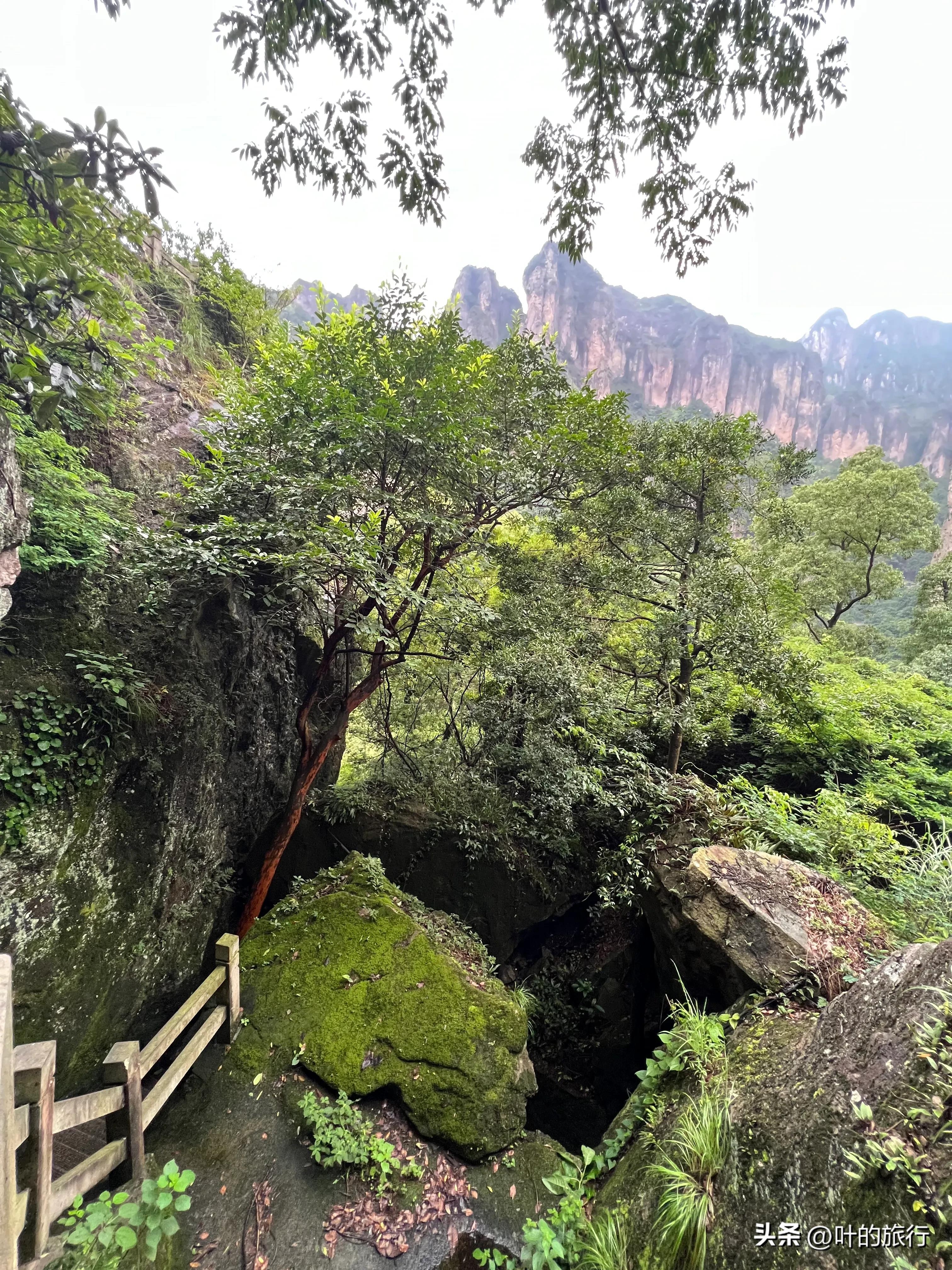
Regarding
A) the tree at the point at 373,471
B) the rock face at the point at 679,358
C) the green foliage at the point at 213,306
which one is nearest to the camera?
the tree at the point at 373,471

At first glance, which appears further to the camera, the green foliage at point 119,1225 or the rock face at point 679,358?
the rock face at point 679,358

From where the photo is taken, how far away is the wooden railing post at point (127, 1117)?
2648mm

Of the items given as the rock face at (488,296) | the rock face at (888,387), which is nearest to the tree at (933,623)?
the rock face at (888,387)

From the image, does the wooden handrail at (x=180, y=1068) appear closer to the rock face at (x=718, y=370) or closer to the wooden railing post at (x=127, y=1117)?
the wooden railing post at (x=127, y=1117)

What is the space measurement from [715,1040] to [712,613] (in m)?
4.01

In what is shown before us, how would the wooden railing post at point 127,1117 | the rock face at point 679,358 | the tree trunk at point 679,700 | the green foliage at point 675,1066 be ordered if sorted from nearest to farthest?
the wooden railing post at point 127,1117 → the green foliage at point 675,1066 → the tree trunk at point 679,700 → the rock face at point 679,358

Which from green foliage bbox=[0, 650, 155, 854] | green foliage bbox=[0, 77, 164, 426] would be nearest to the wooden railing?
green foliage bbox=[0, 650, 155, 854]

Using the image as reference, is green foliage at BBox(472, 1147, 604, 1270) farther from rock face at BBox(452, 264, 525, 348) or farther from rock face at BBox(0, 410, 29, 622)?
rock face at BBox(452, 264, 525, 348)

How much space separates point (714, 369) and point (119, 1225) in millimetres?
86244

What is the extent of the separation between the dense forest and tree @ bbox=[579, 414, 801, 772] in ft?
0.18

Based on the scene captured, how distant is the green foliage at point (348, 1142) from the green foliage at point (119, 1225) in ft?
4.49

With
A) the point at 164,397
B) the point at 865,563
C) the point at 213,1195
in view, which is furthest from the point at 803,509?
the point at 213,1195

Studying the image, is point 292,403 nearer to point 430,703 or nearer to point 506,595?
point 506,595

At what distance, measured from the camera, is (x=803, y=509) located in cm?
1452
